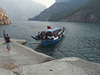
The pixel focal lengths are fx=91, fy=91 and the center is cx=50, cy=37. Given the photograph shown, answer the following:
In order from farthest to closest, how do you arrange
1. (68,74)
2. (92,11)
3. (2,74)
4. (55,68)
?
1. (92,11)
2. (55,68)
3. (68,74)
4. (2,74)

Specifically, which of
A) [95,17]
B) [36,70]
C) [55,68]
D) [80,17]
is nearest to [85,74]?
[55,68]

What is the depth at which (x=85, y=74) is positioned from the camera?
9281 mm

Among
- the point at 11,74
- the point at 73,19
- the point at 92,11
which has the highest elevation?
the point at 92,11

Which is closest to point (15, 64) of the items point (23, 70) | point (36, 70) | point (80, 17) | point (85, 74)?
point (23, 70)

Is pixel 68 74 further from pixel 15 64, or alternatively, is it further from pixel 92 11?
pixel 92 11

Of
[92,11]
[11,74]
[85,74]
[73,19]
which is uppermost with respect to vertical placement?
[92,11]

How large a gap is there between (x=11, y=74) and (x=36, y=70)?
238 centimetres

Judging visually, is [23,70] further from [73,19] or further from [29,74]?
[73,19]

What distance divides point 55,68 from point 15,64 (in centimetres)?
491

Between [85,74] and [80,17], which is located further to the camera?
[80,17]

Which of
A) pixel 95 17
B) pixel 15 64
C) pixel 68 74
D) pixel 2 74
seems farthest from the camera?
pixel 95 17

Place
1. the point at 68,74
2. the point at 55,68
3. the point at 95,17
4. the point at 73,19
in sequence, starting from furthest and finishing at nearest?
the point at 73,19, the point at 95,17, the point at 55,68, the point at 68,74

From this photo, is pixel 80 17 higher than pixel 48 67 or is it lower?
higher

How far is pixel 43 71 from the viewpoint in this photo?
366 inches
